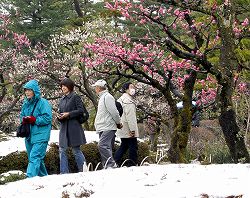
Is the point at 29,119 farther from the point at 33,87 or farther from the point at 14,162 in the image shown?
the point at 14,162

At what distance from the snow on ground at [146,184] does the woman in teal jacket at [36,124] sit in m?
1.71

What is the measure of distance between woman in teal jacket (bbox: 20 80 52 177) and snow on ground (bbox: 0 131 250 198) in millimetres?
1713

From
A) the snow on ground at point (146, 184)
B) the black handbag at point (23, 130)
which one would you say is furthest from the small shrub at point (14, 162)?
the snow on ground at point (146, 184)

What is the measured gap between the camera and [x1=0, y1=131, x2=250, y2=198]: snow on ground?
399cm

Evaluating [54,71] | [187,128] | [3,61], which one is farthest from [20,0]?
[187,128]

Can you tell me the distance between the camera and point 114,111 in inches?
312

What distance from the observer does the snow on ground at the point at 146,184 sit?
3.99 metres

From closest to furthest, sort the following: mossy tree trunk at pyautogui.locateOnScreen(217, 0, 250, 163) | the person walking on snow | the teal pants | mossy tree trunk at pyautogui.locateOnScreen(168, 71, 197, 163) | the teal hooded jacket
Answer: the teal pants < the teal hooded jacket < mossy tree trunk at pyautogui.locateOnScreen(217, 0, 250, 163) < the person walking on snow < mossy tree trunk at pyautogui.locateOnScreen(168, 71, 197, 163)

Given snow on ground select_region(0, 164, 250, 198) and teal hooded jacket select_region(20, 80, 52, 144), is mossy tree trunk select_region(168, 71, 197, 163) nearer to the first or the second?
teal hooded jacket select_region(20, 80, 52, 144)

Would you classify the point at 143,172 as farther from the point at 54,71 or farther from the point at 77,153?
the point at 54,71

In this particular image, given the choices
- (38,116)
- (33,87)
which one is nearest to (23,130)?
(38,116)

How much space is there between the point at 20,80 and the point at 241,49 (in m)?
9.40

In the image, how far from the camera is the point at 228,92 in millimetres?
7516

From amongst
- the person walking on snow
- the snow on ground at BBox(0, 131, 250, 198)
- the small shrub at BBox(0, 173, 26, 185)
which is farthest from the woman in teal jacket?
the snow on ground at BBox(0, 131, 250, 198)
